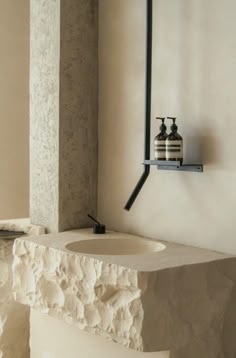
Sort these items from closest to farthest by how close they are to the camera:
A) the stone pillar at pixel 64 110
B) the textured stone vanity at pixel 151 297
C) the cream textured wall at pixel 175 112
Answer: the textured stone vanity at pixel 151 297, the cream textured wall at pixel 175 112, the stone pillar at pixel 64 110

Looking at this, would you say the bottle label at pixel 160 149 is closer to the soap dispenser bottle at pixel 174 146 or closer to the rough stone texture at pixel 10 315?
the soap dispenser bottle at pixel 174 146

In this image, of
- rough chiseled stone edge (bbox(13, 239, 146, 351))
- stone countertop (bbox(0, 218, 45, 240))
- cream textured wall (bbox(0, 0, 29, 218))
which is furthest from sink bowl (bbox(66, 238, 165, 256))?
Answer: cream textured wall (bbox(0, 0, 29, 218))

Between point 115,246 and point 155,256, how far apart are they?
40 cm

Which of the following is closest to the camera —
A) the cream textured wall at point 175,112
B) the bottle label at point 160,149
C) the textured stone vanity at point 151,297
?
the textured stone vanity at point 151,297

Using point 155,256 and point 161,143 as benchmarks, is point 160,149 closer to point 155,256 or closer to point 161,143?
point 161,143

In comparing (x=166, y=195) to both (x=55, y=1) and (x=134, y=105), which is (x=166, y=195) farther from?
(x=55, y=1)

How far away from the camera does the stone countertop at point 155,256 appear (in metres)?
1.82

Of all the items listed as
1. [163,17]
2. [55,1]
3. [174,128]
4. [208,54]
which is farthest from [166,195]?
[55,1]

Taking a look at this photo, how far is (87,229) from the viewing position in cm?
254

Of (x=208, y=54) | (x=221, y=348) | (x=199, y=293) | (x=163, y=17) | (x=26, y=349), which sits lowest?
(x=26, y=349)

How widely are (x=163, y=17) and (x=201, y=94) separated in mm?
409

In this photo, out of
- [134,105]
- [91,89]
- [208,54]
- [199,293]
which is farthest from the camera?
[91,89]

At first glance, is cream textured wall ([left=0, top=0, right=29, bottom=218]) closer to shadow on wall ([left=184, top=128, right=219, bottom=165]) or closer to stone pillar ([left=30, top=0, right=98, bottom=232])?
stone pillar ([left=30, top=0, right=98, bottom=232])

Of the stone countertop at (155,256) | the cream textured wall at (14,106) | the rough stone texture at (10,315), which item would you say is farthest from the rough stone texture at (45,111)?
the cream textured wall at (14,106)
